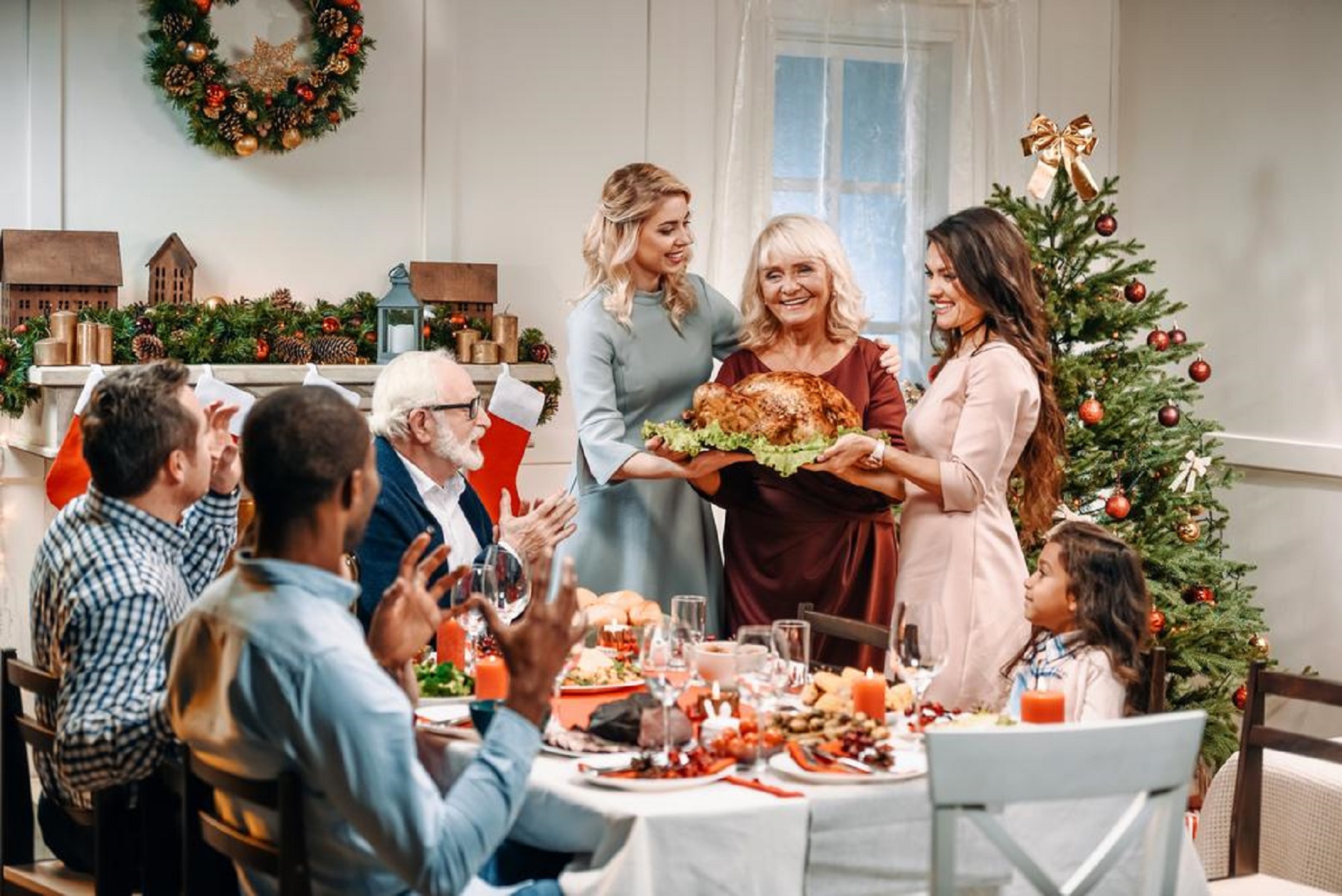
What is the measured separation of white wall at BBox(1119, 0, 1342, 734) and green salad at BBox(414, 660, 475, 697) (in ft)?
11.2

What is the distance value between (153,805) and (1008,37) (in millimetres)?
4734

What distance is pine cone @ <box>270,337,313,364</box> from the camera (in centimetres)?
502

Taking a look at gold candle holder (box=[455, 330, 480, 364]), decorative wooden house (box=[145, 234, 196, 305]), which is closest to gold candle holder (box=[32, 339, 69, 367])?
decorative wooden house (box=[145, 234, 196, 305])

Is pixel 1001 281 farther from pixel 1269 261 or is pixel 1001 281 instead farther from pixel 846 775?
pixel 1269 261

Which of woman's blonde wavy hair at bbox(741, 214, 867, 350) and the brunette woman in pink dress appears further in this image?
woman's blonde wavy hair at bbox(741, 214, 867, 350)

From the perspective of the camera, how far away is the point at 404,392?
347cm

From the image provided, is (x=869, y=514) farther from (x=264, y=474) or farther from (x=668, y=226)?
(x=264, y=474)

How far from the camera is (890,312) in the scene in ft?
19.8

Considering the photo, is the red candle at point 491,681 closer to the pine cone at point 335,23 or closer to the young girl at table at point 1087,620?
the young girl at table at point 1087,620

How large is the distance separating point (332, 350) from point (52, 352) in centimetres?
85

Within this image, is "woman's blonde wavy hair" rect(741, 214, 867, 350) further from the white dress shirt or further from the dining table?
the dining table

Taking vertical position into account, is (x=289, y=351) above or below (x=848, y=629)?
above

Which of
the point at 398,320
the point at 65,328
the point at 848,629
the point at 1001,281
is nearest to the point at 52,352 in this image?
the point at 65,328

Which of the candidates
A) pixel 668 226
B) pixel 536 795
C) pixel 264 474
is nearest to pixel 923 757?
pixel 536 795
